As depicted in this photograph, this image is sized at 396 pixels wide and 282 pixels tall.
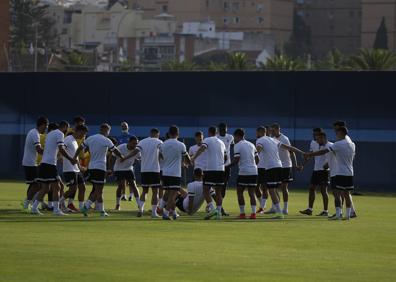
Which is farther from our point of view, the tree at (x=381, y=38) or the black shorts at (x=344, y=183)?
the tree at (x=381, y=38)

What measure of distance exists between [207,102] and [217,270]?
33211 millimetres

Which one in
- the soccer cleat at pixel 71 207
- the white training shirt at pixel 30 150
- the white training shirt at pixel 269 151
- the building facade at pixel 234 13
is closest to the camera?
the white training shirt at pixel 30 150

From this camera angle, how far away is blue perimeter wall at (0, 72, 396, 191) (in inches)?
1951

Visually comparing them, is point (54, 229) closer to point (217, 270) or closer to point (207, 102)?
point (217, 270)

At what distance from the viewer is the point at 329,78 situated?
50.8 metres

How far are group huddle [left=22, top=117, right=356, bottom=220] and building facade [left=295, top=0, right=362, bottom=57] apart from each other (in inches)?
5830

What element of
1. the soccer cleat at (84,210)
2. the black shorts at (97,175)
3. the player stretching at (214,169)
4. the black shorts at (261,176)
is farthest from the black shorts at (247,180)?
the soccer cleat at (84,210)

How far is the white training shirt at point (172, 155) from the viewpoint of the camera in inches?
1179

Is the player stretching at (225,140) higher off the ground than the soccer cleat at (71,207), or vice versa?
the player stretching at (225,140)

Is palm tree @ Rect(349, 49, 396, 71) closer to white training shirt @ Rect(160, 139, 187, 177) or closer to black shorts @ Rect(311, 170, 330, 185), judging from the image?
black shorts @ Rect(311, 170, 330, 185)

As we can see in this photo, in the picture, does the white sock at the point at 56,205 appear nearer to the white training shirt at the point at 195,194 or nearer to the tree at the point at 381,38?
the white training shirt at the point at 195,194

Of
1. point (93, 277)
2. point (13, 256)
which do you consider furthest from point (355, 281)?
point (13, 256)

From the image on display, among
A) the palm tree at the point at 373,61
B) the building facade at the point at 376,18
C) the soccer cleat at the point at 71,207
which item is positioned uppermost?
the building facade at the point at 376,18

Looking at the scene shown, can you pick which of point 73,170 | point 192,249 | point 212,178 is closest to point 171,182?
point 212,178
